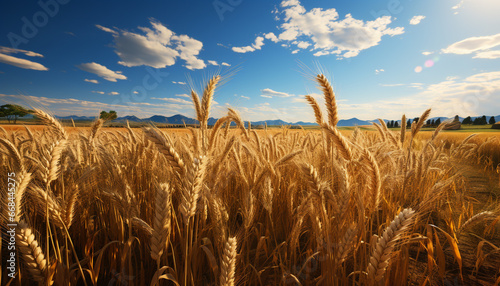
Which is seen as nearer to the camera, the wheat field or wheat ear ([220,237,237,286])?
wheat ear ([220,237,237,286])

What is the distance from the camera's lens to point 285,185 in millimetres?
2648

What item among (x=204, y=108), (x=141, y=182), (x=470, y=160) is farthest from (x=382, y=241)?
(x=470, y=160)

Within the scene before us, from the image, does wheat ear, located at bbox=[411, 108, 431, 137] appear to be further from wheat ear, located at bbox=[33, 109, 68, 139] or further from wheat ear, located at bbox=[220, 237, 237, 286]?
wheat ear, located at bbox=[33, 109, 68, 139]

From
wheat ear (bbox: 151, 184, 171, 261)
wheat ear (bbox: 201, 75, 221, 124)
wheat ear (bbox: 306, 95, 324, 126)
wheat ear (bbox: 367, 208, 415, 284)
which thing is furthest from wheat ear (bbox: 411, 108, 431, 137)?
wheat ear (bbox: 151, 184, 171, 261)

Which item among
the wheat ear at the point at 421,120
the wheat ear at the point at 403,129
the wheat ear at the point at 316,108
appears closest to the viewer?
the wheat ear at the point at 316,108

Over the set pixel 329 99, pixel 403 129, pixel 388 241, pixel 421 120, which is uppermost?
pixel 329 99

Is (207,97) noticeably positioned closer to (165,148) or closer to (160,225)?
(165,148)

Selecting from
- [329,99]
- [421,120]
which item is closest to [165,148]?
[329,99]

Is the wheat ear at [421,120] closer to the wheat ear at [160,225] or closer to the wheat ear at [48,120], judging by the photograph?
the wheat ear at [160,225]

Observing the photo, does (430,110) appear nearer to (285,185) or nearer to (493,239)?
(493,239)

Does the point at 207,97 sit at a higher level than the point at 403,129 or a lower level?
higher

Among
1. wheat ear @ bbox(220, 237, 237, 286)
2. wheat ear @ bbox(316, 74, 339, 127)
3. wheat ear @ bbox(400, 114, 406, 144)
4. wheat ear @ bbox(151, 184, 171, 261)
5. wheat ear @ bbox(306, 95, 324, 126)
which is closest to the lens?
wheat ear @ bbox(220, 237, 237, 286)

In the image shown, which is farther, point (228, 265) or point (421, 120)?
point (421, 120)

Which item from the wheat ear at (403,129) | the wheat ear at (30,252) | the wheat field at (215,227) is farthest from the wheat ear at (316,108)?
the wheat ear at (30,252)
